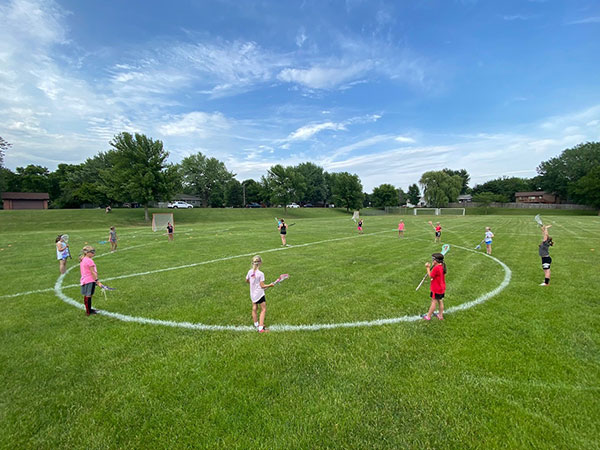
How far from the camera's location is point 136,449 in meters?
3.06

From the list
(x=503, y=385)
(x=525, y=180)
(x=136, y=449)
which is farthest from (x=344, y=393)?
(x=525, y=180)

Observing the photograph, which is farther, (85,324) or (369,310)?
(369,310)

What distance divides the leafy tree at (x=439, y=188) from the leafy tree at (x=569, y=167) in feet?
97.4

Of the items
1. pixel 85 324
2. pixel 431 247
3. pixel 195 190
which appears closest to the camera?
pixel 85 324

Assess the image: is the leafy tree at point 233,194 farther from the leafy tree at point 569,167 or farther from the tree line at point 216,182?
the leafy tree at point 569,167

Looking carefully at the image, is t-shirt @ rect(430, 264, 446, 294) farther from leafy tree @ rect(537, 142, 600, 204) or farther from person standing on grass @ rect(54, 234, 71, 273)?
leafy tree @ rect(537, 142, 600, 204)

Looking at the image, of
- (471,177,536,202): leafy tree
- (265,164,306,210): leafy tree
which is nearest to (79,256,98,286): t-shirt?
(265,164,306,210): leafy tree

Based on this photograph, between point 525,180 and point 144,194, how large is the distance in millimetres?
154685

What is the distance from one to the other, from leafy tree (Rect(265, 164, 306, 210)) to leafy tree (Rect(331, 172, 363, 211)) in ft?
47.4

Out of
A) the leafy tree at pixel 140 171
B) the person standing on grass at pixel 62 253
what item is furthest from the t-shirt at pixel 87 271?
the leafy tree at pixel 140 171

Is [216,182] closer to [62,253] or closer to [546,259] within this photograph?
[62,253]

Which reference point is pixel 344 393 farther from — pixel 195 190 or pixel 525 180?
pixel 525 180

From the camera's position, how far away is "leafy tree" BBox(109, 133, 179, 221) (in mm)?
42938

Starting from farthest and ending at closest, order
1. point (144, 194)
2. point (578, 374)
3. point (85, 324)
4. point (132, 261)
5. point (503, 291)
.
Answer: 1. point (144, 194)
2. point (132, 261)
3. point (503, 291)
4. point (85, 324)
5. point (578, 374)
